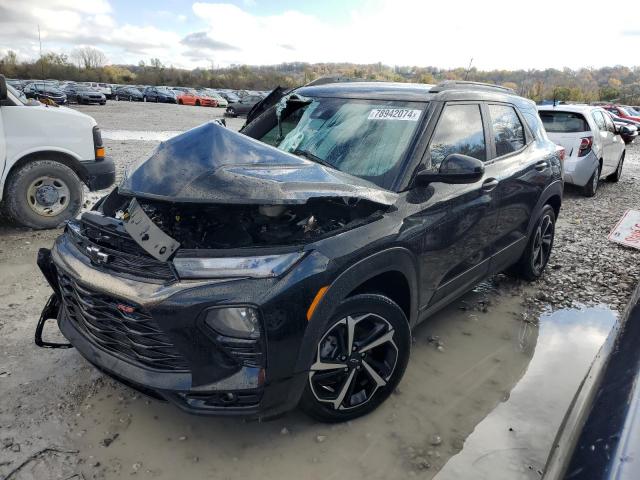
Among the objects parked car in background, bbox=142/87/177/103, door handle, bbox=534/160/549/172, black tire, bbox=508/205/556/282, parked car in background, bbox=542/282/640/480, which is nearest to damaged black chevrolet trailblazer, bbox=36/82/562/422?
door handle, bbox=534/160/549/172

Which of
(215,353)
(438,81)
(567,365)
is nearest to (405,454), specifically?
(215,353)

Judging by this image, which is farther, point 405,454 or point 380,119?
point 380,119

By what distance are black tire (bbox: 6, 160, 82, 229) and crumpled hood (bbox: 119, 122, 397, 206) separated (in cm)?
358

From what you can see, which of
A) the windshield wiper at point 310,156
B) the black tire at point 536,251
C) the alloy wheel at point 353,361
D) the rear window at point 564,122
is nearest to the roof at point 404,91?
the windshield wiper at point 310,156

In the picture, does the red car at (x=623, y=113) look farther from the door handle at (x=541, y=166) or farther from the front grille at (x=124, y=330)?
the front grille at (x=124, y=330)

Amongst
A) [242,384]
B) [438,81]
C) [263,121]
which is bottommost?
[242,384]

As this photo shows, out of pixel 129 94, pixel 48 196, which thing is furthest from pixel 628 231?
pixel 129 94

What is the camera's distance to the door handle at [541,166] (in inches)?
165

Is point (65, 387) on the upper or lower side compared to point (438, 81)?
lower

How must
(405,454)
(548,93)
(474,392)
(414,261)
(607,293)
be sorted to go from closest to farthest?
1. (405,454)
2. (414,261)
3. (474,392)
4. (607,293)
5. (548,93)

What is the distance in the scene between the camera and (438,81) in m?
3.58

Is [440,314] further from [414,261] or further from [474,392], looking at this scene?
[414,261]

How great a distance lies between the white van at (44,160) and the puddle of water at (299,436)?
3539 mm

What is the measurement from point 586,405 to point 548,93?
7274 cm
